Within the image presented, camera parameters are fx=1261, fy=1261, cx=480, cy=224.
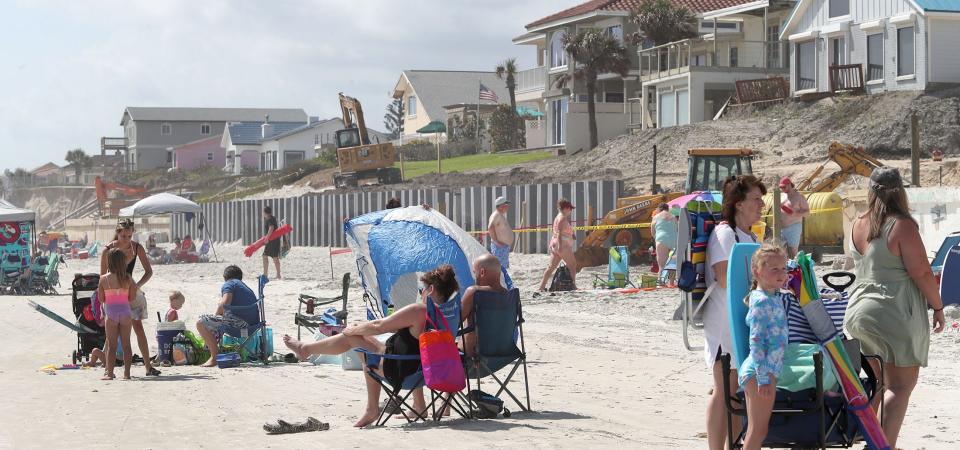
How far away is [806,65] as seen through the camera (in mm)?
37656

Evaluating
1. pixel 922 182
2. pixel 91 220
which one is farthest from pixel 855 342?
pixel 91 220

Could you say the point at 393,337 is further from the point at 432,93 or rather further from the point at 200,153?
the point at 200,153

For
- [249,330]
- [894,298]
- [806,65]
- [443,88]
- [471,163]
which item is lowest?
[249,330]

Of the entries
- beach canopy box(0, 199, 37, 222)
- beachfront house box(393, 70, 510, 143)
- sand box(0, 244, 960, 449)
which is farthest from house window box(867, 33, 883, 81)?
beachfront house box(393, 70, 510, 143)

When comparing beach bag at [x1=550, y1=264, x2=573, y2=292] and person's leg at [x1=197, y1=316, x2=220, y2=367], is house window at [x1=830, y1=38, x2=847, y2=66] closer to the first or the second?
beach bag at [x1=550, y1=264, x2=573, y2=292]

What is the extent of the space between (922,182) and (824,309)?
Answer: 23097 millimetres

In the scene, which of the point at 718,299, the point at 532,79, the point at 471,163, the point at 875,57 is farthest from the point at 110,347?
the point at 532,79

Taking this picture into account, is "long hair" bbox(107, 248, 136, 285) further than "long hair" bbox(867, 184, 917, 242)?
Yes

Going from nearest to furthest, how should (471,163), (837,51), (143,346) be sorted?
(143,346), (837,51), (471,163)

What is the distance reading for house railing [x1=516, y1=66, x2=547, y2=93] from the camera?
54.9m

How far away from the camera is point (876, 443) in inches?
209

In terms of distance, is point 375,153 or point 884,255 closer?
point 884,255

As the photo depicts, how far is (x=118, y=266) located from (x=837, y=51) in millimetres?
29410

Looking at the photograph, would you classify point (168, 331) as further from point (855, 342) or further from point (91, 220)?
point (91, 220)
